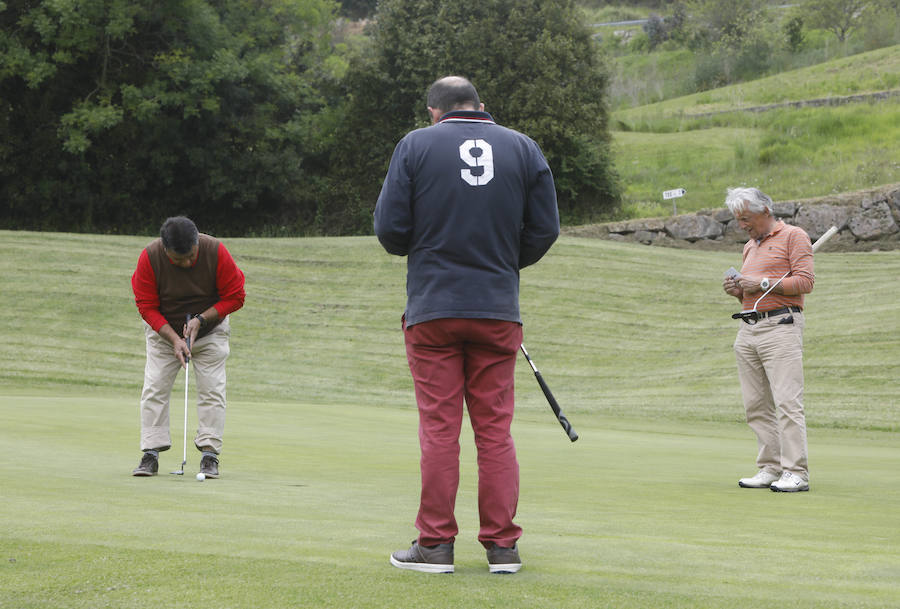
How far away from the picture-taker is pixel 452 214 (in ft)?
14.2

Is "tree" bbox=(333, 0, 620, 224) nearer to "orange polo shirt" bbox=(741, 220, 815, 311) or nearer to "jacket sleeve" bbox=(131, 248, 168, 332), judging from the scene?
"orange polo shirt" bbox=(741, 220, 815, 311)

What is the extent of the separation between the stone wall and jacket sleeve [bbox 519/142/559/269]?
2689 centimetres

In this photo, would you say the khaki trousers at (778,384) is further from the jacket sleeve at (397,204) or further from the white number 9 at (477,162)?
the jacket sleeve at (397,204)

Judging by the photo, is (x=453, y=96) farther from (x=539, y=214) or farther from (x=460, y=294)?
(x=460, y=294)

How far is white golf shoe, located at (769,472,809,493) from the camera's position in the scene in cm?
721

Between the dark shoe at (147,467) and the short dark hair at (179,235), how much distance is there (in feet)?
4.61

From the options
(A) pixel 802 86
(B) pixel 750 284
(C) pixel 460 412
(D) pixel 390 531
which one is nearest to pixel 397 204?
(C) pixel 460 412

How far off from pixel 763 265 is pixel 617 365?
43.5 ft

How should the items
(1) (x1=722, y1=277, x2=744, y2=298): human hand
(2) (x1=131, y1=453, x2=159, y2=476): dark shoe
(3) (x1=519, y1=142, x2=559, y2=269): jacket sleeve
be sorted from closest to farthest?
(3) (x1=519, y1=142, x2=559, y2=269): jacket sleeve < (2) (x1=131, y1=453, x2=159, y2=476): dark shoe < (1) (x1=722, y1=277, x2=744, y2=298): human hand

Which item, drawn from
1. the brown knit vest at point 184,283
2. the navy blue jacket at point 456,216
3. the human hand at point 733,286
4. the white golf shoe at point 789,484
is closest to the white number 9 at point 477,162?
the navy blue jacket at point 456,216

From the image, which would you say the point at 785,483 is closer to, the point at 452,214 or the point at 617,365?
the point at 452,214

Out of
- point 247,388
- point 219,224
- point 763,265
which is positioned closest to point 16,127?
point 219,224

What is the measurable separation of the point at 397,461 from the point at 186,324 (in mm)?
2286

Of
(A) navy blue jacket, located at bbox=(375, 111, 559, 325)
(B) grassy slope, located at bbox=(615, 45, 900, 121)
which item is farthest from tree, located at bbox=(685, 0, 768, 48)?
(A) navy blue jacket, located at bbox=(375, 111, 559, 325)
